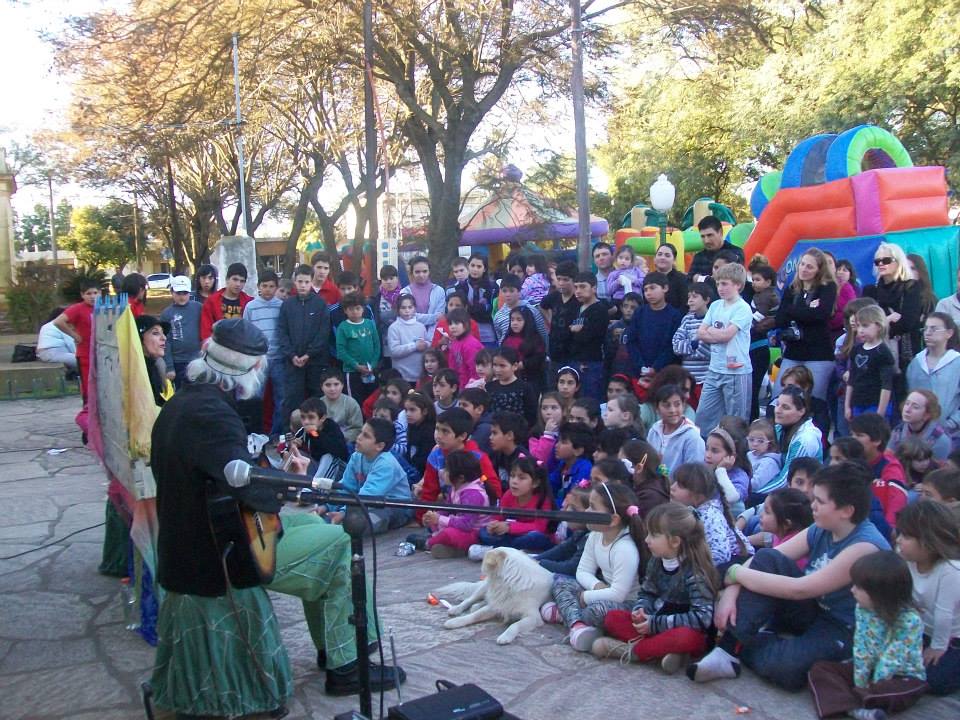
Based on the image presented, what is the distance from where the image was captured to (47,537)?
21.1 feet

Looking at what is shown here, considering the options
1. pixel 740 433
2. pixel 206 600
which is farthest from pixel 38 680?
pixel 740 433

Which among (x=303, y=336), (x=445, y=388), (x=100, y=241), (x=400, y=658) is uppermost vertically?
(x=100, y=241)

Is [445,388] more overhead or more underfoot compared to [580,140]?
more underfoot

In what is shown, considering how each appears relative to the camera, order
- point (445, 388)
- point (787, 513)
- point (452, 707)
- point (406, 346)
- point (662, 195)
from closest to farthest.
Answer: point (452, 707)
point (787, 513)
point (445, 388)
point (406, 346)
point (662, 195)

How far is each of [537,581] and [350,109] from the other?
19329mm

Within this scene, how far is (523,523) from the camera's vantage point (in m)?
5.62

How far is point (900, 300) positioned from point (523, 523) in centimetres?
332

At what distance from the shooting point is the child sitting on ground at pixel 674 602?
3992 millimetres

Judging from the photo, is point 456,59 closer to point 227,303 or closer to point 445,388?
point 227,303

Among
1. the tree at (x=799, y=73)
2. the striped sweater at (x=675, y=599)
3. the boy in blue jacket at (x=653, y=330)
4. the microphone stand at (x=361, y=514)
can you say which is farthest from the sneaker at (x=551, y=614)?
the tree at (x=799, y=73)

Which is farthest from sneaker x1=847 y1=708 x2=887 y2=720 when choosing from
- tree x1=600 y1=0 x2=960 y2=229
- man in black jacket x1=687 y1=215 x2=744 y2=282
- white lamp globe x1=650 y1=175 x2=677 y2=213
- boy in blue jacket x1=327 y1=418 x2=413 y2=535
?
tree x1=600 y1=0 x2=960 y2=229

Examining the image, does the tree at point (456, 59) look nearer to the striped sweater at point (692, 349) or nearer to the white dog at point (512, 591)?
the striped sweater at point (692, 349)

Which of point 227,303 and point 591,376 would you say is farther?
point 227,303

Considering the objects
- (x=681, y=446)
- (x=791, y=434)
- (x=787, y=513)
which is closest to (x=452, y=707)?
(x=787, y=513)
